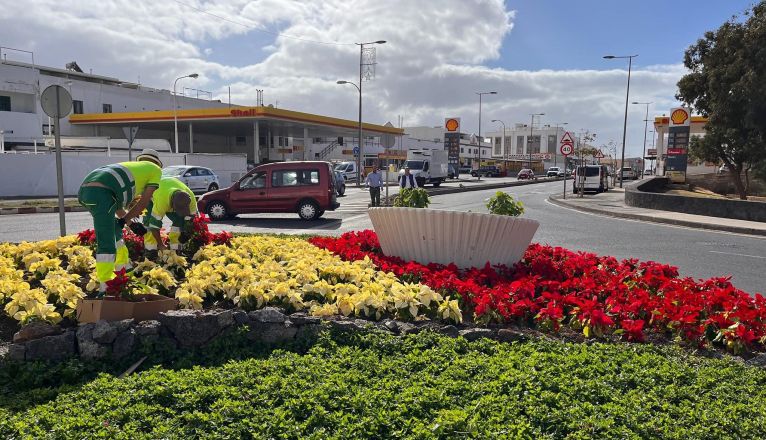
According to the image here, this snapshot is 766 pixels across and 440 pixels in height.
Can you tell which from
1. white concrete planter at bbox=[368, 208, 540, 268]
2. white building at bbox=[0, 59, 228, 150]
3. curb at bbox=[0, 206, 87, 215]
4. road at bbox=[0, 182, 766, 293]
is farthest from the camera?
white building at bbox=[0, 59, 228, 150]

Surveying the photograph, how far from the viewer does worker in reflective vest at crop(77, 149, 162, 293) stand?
17.2ft

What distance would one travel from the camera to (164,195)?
7250mm

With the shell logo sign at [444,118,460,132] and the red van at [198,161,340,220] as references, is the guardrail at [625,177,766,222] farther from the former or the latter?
the shell logo sign at [444,118,460,132]

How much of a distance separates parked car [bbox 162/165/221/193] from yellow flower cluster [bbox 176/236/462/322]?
2176 centimetres

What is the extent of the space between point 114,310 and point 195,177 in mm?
24260

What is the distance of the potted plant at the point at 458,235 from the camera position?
22.1ft

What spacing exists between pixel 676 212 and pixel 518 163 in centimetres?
7087

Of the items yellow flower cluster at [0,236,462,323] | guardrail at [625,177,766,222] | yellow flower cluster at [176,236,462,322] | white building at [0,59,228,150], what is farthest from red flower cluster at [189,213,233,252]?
white building at [0,59,228,150]

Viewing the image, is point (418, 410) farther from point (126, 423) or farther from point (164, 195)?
point (164, 195)

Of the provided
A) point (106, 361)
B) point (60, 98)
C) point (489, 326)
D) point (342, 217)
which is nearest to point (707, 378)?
point (489, 326)

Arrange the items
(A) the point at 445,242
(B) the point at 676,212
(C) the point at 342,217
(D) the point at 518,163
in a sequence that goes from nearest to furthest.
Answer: (A) the point at 445,242, (C) the point at 342,217, (B) the point at 676,212, (D) the point at 518,163

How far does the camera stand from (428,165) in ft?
130

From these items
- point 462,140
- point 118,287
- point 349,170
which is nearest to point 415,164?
point 349,170

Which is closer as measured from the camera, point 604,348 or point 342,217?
point 604,348
